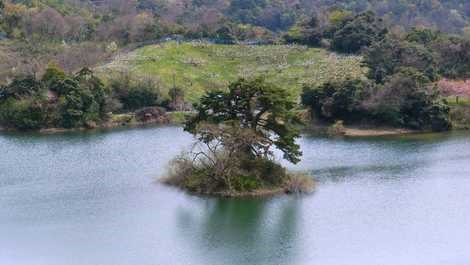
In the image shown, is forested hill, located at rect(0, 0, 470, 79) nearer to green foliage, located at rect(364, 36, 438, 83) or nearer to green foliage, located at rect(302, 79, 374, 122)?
green foliage, located at rect(364, 36, 438, 83)

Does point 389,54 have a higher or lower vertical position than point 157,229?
higher

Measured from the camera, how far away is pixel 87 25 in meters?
137

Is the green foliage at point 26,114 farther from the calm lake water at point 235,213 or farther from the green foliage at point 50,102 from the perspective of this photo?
the calm lake water at point 235,213

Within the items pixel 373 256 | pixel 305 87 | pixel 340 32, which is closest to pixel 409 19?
pixel 340 32

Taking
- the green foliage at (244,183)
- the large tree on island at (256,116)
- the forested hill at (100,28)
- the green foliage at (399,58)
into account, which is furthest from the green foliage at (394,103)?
the forested hill at (100,28)

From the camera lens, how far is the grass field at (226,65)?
106 meters

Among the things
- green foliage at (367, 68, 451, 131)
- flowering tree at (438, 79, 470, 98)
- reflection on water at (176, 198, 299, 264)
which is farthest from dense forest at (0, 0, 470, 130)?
reflection on water at (176, 198, 299, 264)

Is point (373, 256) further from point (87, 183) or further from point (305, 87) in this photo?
point (305, 87)

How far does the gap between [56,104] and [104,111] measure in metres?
5.27

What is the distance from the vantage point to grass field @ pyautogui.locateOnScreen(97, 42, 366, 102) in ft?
347

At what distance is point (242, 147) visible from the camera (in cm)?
6159

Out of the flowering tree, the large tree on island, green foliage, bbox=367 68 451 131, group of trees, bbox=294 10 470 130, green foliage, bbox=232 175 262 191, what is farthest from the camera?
the flowering tree

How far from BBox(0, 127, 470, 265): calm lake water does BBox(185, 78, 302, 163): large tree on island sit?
13.0 feet

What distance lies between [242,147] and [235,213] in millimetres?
5625
